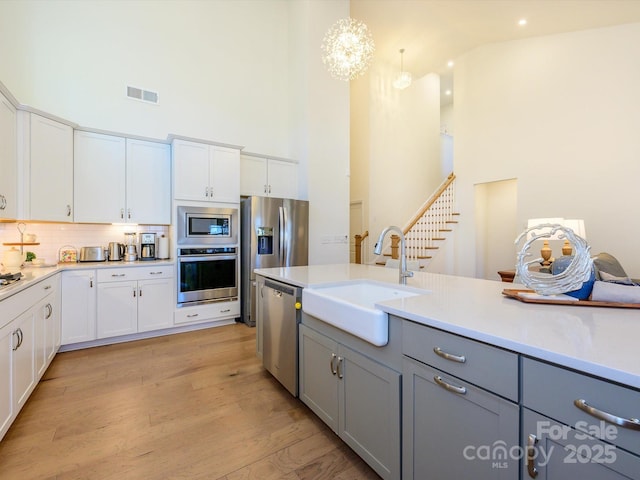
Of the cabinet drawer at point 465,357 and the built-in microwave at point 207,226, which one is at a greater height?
the built-in microwave at point 207,226

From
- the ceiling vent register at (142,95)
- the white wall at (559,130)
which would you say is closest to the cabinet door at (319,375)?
the ceiling vent register at (142,95)

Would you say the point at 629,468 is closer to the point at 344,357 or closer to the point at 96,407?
the point at 344,357

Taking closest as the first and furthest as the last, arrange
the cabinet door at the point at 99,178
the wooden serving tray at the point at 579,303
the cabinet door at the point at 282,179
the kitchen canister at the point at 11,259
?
1. the wooden serving tray at the point at 579,303
2. the kitchen canister at the point at 11,259
3. the cabinet door at the point at 99,178
4. the cabinet door at the point at 282,179

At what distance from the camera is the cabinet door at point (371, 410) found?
4.37ft

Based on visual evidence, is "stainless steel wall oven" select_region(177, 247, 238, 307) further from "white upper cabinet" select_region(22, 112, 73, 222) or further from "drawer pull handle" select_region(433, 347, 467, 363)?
"drawer pull handle" select_region(433, 347, 467, 363)

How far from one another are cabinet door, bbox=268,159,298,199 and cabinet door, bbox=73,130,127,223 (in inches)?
78.2

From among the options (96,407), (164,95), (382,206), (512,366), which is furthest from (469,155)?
(96,407)

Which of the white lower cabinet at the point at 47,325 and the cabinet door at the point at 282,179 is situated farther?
the cabinet door at the point at 282,179

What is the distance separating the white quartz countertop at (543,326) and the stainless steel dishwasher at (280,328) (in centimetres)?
93

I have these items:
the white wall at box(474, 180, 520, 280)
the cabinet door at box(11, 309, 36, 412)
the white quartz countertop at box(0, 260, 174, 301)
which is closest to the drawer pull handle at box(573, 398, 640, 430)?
the white quartz countertop at box(0, 260, 174, 301)

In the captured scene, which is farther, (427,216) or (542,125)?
(427,216)

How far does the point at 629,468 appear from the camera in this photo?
70cm

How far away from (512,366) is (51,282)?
3.58m

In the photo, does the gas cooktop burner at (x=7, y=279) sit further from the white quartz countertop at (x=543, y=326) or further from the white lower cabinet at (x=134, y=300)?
the white quartz countertop at (x=543, y=326)
